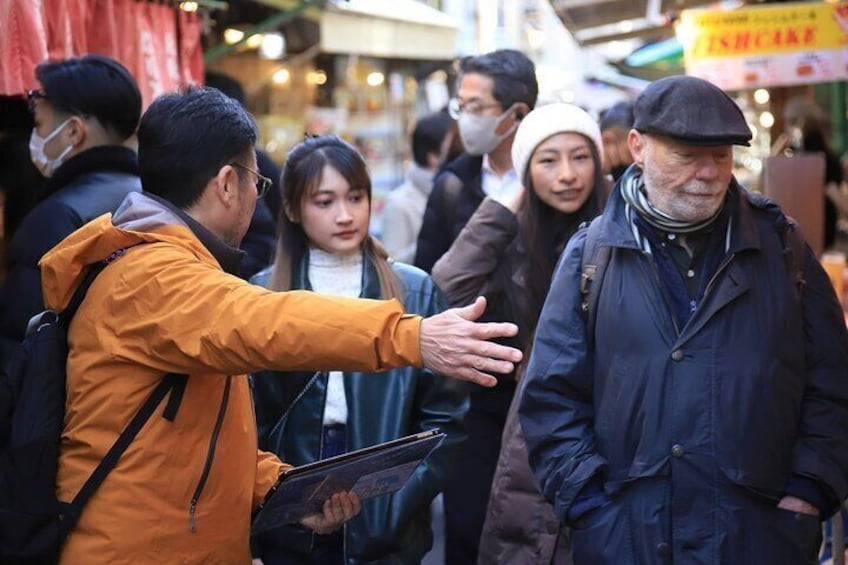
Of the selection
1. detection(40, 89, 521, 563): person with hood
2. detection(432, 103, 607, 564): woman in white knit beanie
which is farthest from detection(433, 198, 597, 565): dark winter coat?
detection(40, 89, 521, 563): person with hood

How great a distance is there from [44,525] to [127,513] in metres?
0.21

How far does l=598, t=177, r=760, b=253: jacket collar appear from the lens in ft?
11.9

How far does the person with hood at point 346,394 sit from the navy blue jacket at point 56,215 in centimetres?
67

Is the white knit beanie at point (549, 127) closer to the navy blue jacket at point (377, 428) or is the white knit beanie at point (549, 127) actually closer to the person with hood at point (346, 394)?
the person with hood at point (346, 394)

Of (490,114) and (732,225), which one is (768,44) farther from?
(732,225)

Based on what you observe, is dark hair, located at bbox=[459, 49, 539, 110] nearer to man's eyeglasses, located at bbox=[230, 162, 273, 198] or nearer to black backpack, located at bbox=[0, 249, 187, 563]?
man's eyeglasses, located at bbox=[230, 162, 273, 198]

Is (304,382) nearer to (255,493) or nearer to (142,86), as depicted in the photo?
(255,493)

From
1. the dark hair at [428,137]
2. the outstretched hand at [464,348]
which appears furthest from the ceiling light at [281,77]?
the outstretched hand at [464,348]

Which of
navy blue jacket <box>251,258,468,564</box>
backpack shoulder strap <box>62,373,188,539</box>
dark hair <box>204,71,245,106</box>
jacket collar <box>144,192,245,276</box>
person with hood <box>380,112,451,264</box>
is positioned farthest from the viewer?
person with hood <box>380,112,451,264</box>

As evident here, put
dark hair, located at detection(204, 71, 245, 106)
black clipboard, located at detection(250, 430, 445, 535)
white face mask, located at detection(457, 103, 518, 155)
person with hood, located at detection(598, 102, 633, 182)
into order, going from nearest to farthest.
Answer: black clipboard, located at detection(250, 430, 445, 535), white face mask, located at detection(457, 103, 518, 155), person with hood, located at detection(598, 102, 633, 182), dark hair, located at detection(204, 71, 245, 106)

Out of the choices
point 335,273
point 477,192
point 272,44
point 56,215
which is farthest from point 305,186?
point 272,44

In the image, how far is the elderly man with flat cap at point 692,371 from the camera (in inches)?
138

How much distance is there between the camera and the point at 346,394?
4.32 metres

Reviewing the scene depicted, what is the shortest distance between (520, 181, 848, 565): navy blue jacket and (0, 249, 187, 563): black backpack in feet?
4.15
